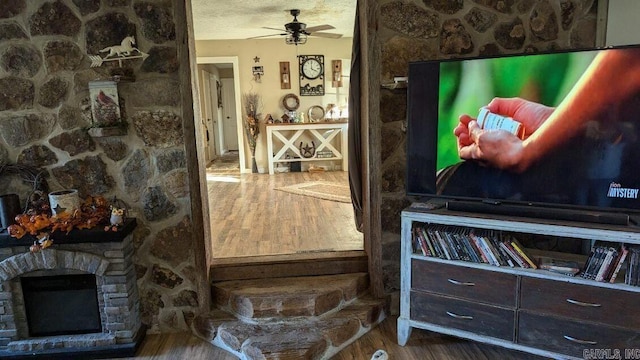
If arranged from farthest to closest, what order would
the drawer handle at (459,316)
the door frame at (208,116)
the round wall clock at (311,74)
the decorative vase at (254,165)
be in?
the door frame at (208,116), the decorative vase at (254,165), the round wall clock at (311,74), the drawer handle at (459,316)

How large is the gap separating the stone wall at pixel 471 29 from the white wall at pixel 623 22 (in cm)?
9

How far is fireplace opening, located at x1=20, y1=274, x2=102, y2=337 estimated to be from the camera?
242 centimetres

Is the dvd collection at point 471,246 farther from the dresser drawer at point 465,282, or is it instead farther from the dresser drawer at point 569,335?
the dresser drawer at point 569,335

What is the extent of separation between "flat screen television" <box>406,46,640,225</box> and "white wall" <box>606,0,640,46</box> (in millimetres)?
678

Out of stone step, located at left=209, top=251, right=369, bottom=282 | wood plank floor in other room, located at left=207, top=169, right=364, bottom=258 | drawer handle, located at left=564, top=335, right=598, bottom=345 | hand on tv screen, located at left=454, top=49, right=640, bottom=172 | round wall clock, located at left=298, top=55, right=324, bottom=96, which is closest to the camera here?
hand on tv screen, located at left=454, top=49, right=640, bottom=172

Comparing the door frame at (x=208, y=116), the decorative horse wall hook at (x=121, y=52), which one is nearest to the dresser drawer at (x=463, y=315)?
the decorative horse wall hook at (x=121, y=52)

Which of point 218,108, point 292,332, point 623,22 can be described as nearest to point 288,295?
point 292,332

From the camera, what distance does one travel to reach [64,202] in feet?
7.70

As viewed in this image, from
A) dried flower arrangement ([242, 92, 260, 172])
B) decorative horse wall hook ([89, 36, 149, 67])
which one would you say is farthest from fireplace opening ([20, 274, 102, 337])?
dried flower arrangement ([242, 92, 260, 172])

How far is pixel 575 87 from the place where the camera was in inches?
76.7

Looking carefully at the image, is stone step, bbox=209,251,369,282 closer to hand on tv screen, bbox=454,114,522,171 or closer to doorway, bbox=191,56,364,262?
doorway, bbox=191,56,364,262

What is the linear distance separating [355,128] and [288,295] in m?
1.25

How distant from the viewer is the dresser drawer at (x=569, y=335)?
6.21 ft

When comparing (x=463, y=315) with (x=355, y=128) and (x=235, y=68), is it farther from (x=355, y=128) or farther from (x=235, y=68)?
(x=235, y=68)
